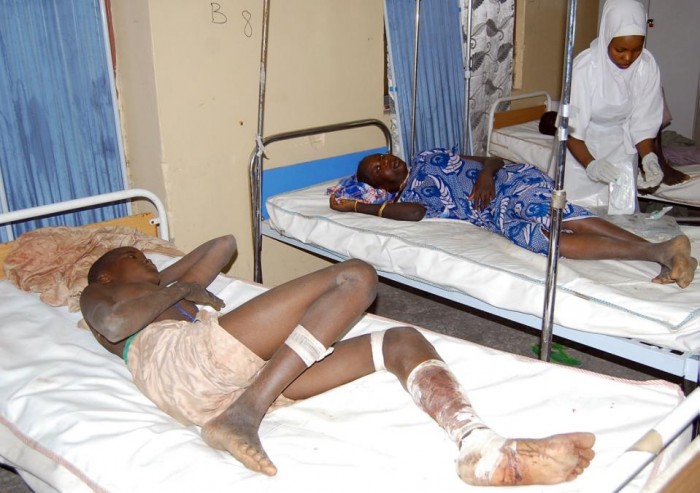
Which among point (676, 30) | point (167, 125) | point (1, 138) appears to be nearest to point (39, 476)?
point (1, 138)

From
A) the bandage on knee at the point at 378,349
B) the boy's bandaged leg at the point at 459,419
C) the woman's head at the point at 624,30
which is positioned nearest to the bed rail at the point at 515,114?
the woman's head at the point at 624,30

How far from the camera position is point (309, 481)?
1528 mm

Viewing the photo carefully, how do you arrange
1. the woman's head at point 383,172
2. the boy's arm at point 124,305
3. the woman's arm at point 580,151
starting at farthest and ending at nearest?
1. the woman's head at point 383,172
2. the woman's arm at point 580,151
3. the boy's arm at point 124,305

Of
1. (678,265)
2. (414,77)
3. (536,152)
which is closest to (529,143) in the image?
(536,152)

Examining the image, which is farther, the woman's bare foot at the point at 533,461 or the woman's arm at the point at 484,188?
the woman's arm at the point at 484,188

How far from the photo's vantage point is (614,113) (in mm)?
3389

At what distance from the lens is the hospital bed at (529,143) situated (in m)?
4.18

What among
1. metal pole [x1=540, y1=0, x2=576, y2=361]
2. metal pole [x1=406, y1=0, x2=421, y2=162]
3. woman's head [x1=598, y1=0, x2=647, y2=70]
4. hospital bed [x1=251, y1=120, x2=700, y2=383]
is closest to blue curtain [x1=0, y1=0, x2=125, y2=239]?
hospital bed [x1=251, y1=120, x2=700, y2=383]

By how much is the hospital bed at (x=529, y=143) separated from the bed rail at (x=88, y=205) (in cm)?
241

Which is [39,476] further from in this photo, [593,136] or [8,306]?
[593,136]

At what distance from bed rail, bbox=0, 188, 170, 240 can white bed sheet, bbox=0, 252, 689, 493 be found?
633mm

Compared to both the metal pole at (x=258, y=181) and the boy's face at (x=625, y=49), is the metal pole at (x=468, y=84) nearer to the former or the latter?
the boy's face at (x=625, y=49)

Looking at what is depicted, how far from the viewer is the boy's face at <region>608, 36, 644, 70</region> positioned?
3.10 meters

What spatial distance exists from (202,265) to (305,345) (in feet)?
2.73
